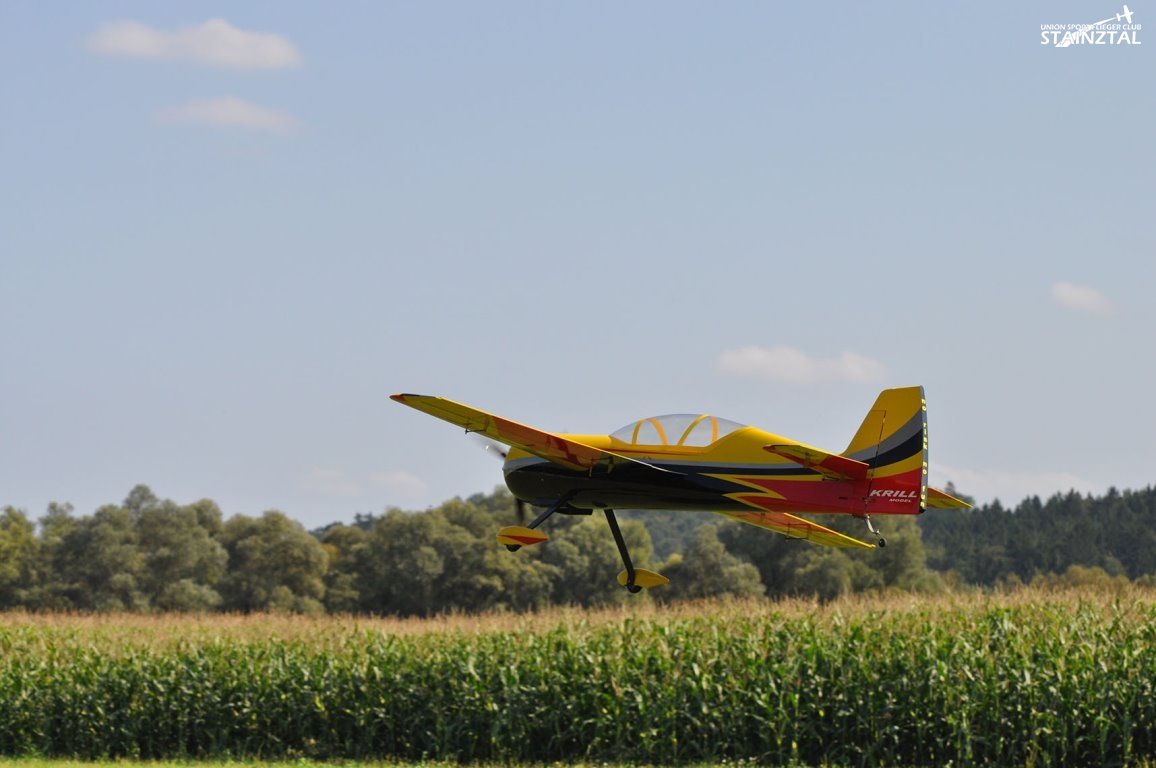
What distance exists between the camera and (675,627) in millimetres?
32219

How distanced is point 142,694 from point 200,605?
1711 inches

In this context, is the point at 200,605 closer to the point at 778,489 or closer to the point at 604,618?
the point at 604,618

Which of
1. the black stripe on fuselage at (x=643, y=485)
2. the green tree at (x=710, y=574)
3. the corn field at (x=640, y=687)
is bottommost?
the corn field at (x=640, y=687)

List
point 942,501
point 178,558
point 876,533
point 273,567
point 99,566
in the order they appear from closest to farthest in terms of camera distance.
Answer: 1. point 876,533
2. point 942,501
3. point 99,566
4. point 273,567
5. point 178,558

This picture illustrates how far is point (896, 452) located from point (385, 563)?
213ft

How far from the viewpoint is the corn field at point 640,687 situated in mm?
28141

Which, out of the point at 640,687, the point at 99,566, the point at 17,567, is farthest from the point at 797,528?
the point at 17,567

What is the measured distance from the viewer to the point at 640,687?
29.7 metres

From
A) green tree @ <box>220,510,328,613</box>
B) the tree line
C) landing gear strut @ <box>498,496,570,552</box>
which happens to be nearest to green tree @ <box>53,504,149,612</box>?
the tree line

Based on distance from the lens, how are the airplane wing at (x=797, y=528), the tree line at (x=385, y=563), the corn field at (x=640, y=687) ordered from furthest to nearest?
1. the tree line at (x=385, y=563)
2. the corn field at (x=640, y=687)
3. the airplane wing at (x=797, y=528)

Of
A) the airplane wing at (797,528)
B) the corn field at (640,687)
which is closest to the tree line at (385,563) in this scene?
the corn field at (640,687)

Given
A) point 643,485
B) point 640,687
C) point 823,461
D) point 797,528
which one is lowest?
point 640,687

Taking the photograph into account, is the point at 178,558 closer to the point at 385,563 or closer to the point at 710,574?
the point at 385,563

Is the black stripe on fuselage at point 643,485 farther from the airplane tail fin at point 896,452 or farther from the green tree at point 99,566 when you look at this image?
the green tree at point 99,566
